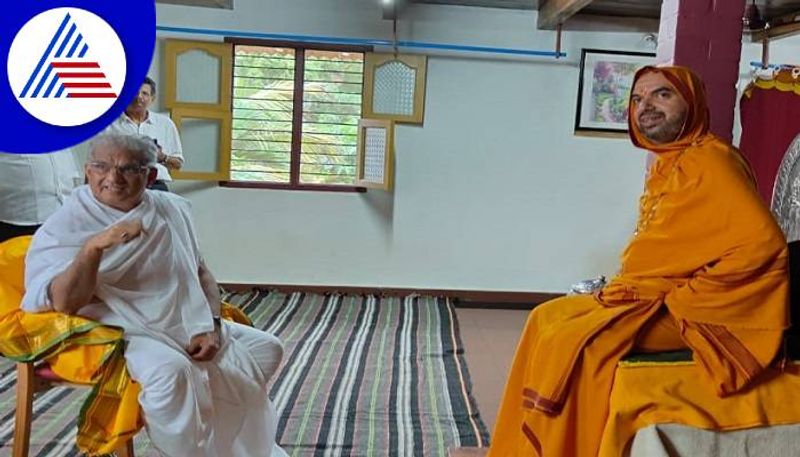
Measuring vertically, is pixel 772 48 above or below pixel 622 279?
above

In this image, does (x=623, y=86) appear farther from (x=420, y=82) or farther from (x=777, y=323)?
(x=777, y=323)

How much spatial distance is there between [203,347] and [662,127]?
1436 mm

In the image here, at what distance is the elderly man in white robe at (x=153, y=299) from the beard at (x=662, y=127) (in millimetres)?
1341

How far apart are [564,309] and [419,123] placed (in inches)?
133

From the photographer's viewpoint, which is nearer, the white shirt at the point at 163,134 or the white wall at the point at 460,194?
the white shirt at the point at 163,134

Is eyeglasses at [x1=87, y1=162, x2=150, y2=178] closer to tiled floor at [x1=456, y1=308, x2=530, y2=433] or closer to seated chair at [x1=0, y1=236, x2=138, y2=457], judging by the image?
seated chair at [x1=0, y1=236, x2=138, y2=457]

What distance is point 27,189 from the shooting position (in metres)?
2.99

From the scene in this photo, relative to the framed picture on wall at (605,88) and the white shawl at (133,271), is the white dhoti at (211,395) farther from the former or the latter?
the framed picture on wall at (605,88)

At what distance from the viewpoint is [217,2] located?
485 centimetres

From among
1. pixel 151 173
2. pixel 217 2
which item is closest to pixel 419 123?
pixel 217 2

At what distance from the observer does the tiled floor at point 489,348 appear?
3221mm

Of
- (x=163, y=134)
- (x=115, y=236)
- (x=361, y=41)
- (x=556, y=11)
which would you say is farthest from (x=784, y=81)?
(x=163, y=134)

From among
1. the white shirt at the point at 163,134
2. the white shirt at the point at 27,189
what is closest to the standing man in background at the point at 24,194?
the white shirt at the point at 27,189

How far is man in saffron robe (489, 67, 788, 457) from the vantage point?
65.6 inches
